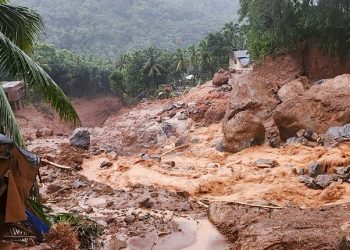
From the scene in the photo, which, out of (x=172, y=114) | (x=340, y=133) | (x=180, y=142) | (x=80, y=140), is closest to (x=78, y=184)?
(x=80, y=140)

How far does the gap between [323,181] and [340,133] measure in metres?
3.46

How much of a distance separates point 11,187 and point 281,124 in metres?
11.6

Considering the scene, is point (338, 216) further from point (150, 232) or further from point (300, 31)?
point (300, 31)

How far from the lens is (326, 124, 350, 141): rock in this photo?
1330 cm

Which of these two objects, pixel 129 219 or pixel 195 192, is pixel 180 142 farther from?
pixel 129 219

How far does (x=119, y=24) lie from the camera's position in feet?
236

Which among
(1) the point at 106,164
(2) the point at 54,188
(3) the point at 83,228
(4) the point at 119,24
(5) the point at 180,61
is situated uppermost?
(4) the point at 119,24

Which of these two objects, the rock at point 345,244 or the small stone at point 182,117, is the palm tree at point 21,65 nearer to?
the rock at point 345,244

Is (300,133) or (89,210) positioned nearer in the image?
(89,210)

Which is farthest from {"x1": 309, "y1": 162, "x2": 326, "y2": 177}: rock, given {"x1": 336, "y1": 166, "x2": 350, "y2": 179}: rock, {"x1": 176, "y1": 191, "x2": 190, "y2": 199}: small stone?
{"x1": 176, "y1": 191, "x2": 190, "y2": 199}: small stone

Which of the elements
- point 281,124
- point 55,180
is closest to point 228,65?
point 281,124

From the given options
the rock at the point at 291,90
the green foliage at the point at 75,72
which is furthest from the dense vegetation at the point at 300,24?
the green foliage at the point at 75,72

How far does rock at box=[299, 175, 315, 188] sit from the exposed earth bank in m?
0.03

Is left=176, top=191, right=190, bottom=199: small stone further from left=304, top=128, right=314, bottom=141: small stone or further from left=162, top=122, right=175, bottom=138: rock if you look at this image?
left=162, top=122, right=175, bottom=138: rock
